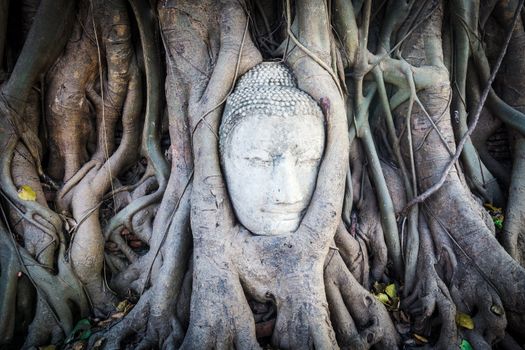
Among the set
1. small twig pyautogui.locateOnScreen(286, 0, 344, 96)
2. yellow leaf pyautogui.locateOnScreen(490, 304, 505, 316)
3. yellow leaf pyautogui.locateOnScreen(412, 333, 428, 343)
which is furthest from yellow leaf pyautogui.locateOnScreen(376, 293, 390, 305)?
small twig pyautogui.locateOnScreen(286, 0, 344, 96)

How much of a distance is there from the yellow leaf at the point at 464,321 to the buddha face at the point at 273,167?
111 centimetres

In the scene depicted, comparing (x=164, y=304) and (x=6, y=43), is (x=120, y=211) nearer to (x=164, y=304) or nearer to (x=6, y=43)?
(x=164, y=304)

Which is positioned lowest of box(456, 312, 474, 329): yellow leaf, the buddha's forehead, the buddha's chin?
box(456, 312, 474, 329): yellow leaf

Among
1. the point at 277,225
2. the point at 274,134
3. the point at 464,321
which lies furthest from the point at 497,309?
the point at 274,134

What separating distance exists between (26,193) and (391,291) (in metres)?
2.54

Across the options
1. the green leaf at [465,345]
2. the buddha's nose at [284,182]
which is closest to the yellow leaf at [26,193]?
the buddha's nose at [284,182]

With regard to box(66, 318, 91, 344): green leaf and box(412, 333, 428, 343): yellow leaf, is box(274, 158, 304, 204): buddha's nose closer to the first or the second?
box(412, 333, 428, 343): yellow leaf

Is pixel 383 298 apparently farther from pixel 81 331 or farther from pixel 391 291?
pixel 81 331

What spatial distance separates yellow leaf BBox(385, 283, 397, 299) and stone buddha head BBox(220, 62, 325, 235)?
2.67ft

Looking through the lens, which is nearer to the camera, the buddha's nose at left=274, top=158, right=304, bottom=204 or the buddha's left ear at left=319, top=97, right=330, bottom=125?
the buddha's nose at left=274, top=158, right=304, bottom=204

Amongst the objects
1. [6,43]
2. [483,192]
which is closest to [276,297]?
[483,192]

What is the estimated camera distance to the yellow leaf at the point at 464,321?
1.87m

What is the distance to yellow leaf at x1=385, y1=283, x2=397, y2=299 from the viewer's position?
2107 mm

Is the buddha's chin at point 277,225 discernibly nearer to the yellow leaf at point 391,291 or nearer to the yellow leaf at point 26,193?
the yellow leaf at point 391,291
